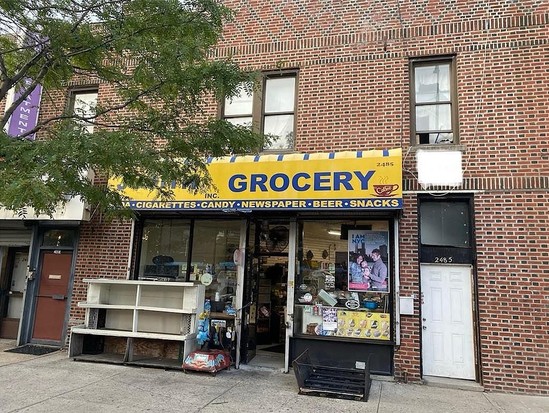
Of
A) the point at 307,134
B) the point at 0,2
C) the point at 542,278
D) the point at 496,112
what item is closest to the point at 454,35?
the point at 496,112

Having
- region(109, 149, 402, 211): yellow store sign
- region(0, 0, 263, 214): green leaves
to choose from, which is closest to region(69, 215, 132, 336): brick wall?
region(109, 149, 402, 211): yellow store sign

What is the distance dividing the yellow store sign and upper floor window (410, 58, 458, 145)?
46.9 inches

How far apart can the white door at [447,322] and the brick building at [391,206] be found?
0.02m

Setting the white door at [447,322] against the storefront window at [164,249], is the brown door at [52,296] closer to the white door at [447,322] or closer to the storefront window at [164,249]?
the storefront window at [164,249]

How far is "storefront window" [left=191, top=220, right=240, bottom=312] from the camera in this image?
880cm

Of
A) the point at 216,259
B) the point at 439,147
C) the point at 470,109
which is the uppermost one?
the point at 470,109

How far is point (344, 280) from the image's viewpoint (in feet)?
27.1

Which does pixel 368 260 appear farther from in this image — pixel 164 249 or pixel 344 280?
pixel 164 249

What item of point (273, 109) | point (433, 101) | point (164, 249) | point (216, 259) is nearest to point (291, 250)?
point (216, 259)

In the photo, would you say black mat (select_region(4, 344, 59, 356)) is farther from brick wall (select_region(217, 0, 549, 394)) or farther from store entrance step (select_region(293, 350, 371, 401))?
brick wall (select_region(217, 0, 549, 394))

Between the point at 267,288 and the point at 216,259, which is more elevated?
the point at 216,259

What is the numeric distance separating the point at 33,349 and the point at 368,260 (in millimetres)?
7290

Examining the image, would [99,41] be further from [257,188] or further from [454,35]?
[454,35]

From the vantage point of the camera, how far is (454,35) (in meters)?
8.41
